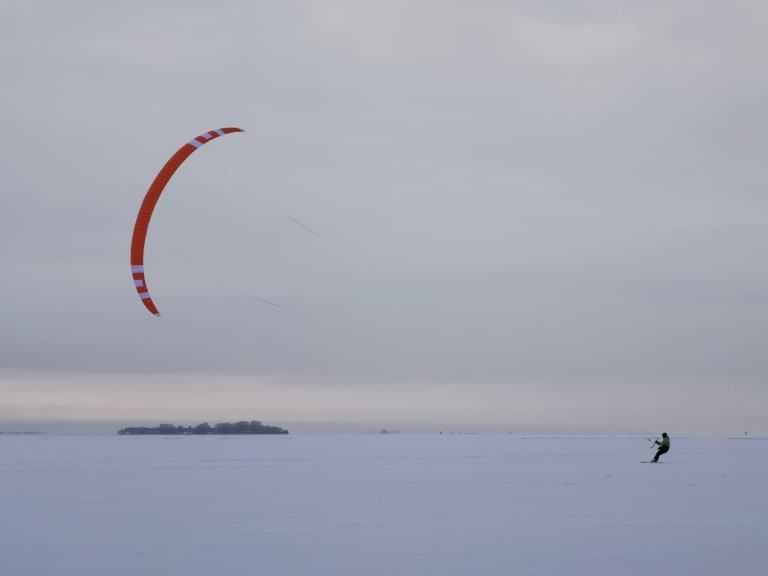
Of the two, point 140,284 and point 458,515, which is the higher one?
point 140,284

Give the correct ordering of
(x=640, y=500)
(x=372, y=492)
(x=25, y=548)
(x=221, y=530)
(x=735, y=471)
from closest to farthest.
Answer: (x=25, y=548)
(x=221, y=530)
(x=640, y=500)
(x=372, y=492)
(x=735, y=471)

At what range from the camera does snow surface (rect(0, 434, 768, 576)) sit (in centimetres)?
1369

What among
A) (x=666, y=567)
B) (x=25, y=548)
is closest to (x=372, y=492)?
(x=25, y=548)

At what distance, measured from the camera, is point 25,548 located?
1531 cm

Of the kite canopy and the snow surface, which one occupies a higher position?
the kite canopy

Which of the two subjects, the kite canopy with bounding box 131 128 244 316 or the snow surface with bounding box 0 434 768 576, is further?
the kite canopy with bounding box 131 128 244 316

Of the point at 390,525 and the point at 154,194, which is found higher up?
the point at 154,194

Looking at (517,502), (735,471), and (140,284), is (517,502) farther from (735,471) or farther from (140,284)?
(735,471)

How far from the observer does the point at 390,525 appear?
1784 cm

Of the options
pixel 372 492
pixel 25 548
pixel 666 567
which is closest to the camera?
pixel 666 567

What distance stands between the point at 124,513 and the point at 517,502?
25.6 ft

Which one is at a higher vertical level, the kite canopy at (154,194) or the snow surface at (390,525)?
the kite canopy at (154,194)

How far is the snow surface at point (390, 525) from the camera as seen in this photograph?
1369 cm

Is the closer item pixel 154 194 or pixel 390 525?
pixel 390 525
